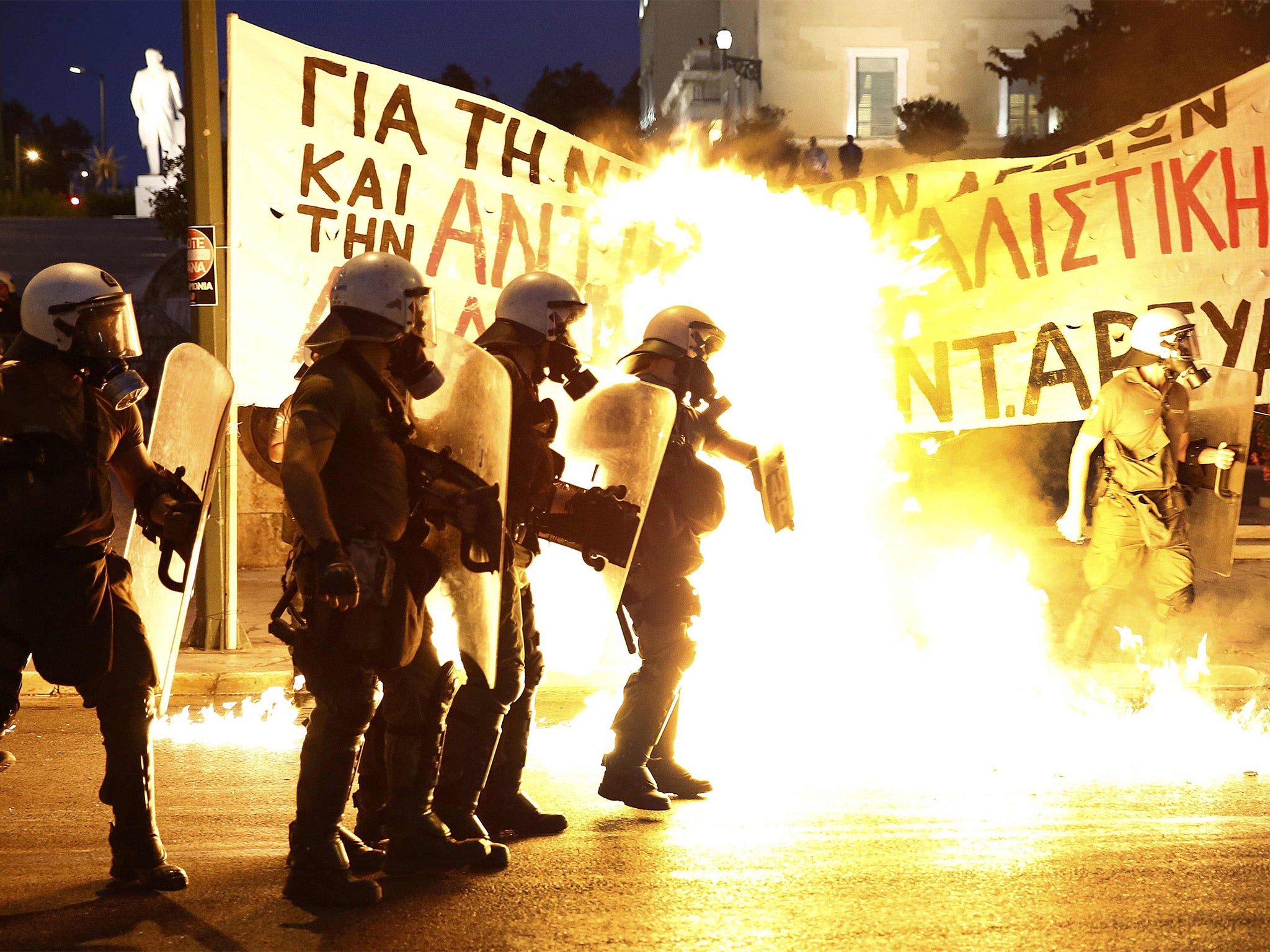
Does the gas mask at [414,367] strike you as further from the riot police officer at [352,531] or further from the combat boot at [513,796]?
the combat boot at [513,796]

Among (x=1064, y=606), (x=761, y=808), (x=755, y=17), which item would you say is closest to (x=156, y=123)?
(x=755, y=17)

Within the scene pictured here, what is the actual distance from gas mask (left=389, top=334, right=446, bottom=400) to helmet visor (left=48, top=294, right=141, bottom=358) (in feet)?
2.41

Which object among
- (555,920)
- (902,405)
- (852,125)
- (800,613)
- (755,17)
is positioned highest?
(755,17)

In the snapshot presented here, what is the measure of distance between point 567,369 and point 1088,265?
4.07 meters

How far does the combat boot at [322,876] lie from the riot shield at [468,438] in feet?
2.22

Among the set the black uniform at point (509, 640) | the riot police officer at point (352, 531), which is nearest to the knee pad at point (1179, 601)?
the black uniform at point (509, 640)

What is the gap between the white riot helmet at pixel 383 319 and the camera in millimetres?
3996

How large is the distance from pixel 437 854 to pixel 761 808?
130 centimetres

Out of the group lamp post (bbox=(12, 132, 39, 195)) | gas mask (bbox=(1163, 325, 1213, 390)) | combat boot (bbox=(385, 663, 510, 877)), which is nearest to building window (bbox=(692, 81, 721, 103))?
lamp post (bbox=(12, 132, 39, 195))

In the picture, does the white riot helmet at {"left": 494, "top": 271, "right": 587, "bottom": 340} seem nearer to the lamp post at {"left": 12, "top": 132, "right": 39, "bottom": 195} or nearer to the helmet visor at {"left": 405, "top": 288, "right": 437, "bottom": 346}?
the helmet visor at {"left": 405, "top": 288, "right": 437, "bottom": 346}

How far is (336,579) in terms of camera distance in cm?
369

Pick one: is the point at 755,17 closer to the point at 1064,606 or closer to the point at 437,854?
the point at 1064,606

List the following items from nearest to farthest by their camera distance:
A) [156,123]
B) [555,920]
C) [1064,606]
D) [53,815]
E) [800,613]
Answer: [555,920] → [53,815] → [800,613] → [1064,606] → [156,123]

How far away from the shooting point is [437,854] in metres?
4.22
